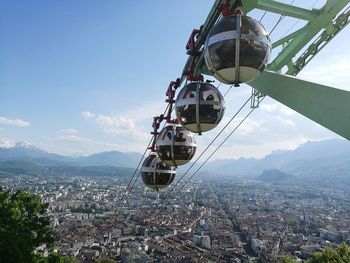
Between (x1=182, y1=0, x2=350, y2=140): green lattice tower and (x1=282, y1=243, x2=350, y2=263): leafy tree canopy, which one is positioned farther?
(x1=282, y1=243, x2=350, y2=263): leafy tree canopy

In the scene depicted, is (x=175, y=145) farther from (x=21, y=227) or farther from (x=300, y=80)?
(x=21, y=227)

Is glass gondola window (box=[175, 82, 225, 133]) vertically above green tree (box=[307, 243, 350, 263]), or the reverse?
glass gondola window (box=[175, 82, 225, 133])

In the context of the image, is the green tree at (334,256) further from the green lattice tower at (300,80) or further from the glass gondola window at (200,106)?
the glass gondola window at (200,106)

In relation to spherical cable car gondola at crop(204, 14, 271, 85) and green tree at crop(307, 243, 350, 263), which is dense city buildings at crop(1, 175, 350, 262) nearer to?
green tree at crop(307, 243, 350, 263)

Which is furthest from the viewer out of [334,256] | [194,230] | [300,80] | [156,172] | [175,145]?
[194,230]

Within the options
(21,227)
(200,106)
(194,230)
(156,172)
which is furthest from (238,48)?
(194,230)

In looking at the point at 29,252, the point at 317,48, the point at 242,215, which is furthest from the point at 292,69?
the point at 242,215

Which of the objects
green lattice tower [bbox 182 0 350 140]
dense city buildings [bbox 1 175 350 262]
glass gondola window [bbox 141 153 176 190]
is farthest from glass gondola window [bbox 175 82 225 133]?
dense city buildings [bbox 1 175 350 262]

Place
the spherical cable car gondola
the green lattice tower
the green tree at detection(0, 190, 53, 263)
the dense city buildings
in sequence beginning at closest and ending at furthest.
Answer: the spherical cable car gondola, the green lattice tower, the green tree at detection(0, 190, 53, 263), the dense city buildings
